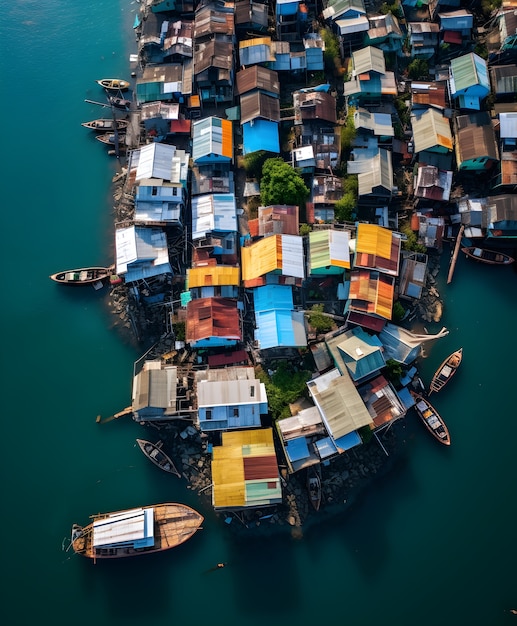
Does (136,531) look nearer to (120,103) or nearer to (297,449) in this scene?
(297,449)

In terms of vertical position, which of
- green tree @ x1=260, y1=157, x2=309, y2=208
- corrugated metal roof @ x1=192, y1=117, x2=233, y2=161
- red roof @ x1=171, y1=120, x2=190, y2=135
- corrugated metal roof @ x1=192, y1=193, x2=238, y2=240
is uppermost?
red roof @ x1=171, y1=120, x2=190, y2=135

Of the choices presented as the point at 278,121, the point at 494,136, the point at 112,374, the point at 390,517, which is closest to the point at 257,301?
the point at 112,374

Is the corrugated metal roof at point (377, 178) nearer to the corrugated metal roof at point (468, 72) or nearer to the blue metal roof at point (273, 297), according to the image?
the corrugated metal roof at point (468, 72)

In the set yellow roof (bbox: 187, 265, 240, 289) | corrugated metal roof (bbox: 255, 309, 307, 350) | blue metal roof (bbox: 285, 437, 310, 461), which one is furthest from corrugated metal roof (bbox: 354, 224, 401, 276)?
blue metal roof (bbox: 285, 437, 310, 461)

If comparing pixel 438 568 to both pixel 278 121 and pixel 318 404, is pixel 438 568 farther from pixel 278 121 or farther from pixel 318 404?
pixel 278 121

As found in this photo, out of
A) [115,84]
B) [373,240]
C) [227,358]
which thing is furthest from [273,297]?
[115,84]

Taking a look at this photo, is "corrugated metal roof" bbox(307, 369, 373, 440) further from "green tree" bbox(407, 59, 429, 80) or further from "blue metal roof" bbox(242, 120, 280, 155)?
"green tree" bbox(407, 59, 429, 80)

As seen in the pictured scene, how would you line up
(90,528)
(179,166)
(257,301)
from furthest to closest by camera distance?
(179,166), (257,301), (90,528)

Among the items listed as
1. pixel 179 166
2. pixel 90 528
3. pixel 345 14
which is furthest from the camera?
pixel 345 14
